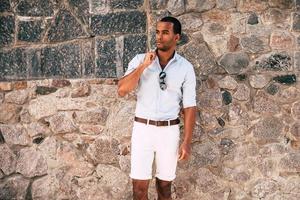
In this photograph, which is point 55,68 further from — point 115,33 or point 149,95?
point 149,95

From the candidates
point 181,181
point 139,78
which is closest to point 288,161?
point 181,181

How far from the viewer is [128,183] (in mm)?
4457

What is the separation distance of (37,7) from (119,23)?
0.82 m

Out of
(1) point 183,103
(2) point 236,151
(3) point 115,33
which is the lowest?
(2) point 236,151

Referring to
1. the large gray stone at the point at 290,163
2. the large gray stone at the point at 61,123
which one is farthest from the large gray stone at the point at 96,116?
the large gray stone at the point at 290,163

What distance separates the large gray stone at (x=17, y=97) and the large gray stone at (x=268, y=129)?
215cm

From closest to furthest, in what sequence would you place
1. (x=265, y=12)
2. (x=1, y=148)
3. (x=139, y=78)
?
(x=139, y=78)
(x=265, y=12)
(x=1, y=148)

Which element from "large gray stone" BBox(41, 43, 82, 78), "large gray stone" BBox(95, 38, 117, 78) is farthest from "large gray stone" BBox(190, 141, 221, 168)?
"large gray stone" BBox(41, 43, 82, 78)

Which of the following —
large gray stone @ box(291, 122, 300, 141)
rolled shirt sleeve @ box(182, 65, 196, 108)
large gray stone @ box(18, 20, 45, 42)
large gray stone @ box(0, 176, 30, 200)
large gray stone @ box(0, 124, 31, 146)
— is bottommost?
large gray stone @ box(0, 176, 30, 200)

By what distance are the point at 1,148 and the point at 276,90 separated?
8.61ft

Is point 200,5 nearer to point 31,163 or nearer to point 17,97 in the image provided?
point 17,97

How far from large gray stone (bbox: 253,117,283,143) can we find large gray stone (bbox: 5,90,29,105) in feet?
7.06

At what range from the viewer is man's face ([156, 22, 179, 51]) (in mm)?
3764

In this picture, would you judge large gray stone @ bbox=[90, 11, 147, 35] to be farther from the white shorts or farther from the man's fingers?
the man's fingers
